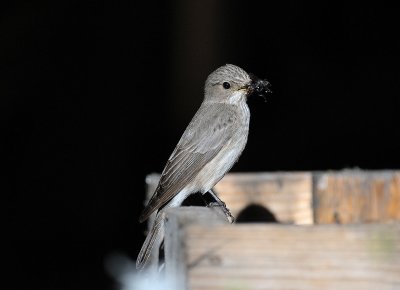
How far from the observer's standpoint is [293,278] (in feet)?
7.26

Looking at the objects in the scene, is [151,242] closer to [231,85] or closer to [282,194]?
[282,194]

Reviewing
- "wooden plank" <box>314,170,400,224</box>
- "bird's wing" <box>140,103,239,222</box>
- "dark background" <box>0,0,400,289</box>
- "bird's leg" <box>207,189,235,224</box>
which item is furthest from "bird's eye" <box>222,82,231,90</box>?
"dark background" <box>0,0,400,289</box>

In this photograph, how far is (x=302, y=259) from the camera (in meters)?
2.21

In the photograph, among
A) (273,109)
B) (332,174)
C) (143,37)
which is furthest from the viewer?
(273,109)

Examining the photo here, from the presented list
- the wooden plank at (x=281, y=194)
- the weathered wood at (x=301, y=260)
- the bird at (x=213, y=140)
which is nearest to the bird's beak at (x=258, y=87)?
the bird at (x=213, y=140)

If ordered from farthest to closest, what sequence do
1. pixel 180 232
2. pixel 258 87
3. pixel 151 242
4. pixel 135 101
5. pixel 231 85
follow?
pixel 135 101
pixel 231 85
pixel 258 87
pixel 151 242
pixel 180 232

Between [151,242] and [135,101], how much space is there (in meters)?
3.23

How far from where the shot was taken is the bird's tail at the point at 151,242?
4094 millimetres

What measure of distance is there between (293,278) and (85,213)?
4.76 meters

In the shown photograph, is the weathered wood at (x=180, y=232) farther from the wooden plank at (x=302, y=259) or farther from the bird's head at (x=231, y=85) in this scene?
the bird's head at (x=231, y=85)

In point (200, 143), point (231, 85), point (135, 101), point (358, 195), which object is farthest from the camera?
point (135, 101)

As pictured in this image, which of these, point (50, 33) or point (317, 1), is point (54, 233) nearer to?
point (50, 33)

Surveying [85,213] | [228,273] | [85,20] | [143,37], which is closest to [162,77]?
[143,37]

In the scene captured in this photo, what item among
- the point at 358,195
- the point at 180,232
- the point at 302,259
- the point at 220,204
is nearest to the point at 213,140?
the point at 220,204
